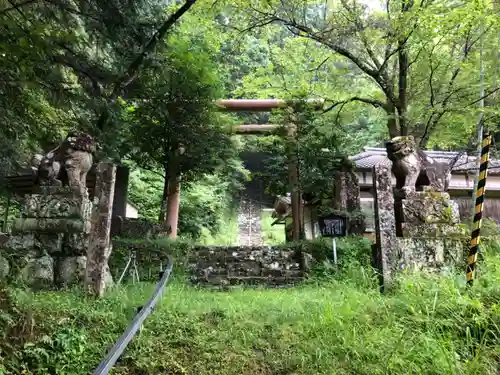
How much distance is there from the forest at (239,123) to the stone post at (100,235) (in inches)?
10.2

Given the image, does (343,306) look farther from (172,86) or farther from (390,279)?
(172,86)

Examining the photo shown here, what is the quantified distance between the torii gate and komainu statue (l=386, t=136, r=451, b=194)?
13.4 ft

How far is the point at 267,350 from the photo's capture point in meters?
4.14

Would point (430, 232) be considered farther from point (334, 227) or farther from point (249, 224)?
point (249, 224)

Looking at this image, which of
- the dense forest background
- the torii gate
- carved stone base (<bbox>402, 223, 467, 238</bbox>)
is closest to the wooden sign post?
carved stone base (<bbox>402, 223, 467, 238</bbox>)

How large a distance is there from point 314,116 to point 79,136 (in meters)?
6.31

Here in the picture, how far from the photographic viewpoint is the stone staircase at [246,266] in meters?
8.68

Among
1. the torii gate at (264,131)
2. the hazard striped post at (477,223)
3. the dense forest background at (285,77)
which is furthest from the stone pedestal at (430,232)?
the torii gate at (264,131)

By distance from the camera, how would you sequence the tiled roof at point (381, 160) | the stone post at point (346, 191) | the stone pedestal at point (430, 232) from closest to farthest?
the stone pedestal at point (430, 232), the stone post at point (346, 191), the tiled roof at point (381, 160)

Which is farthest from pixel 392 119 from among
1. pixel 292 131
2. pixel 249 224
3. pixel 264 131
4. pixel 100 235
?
pixel 249 224

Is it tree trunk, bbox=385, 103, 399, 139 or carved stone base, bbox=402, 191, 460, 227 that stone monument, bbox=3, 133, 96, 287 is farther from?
tree trunk, bbox=385, 103, 399, 139

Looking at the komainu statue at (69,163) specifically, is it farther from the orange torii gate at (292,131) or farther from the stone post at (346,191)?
the stone post at (346,191)

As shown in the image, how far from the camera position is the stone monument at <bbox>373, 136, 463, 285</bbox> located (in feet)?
19.9

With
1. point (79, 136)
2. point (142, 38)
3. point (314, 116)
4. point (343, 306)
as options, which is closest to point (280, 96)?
point (314, 116)
